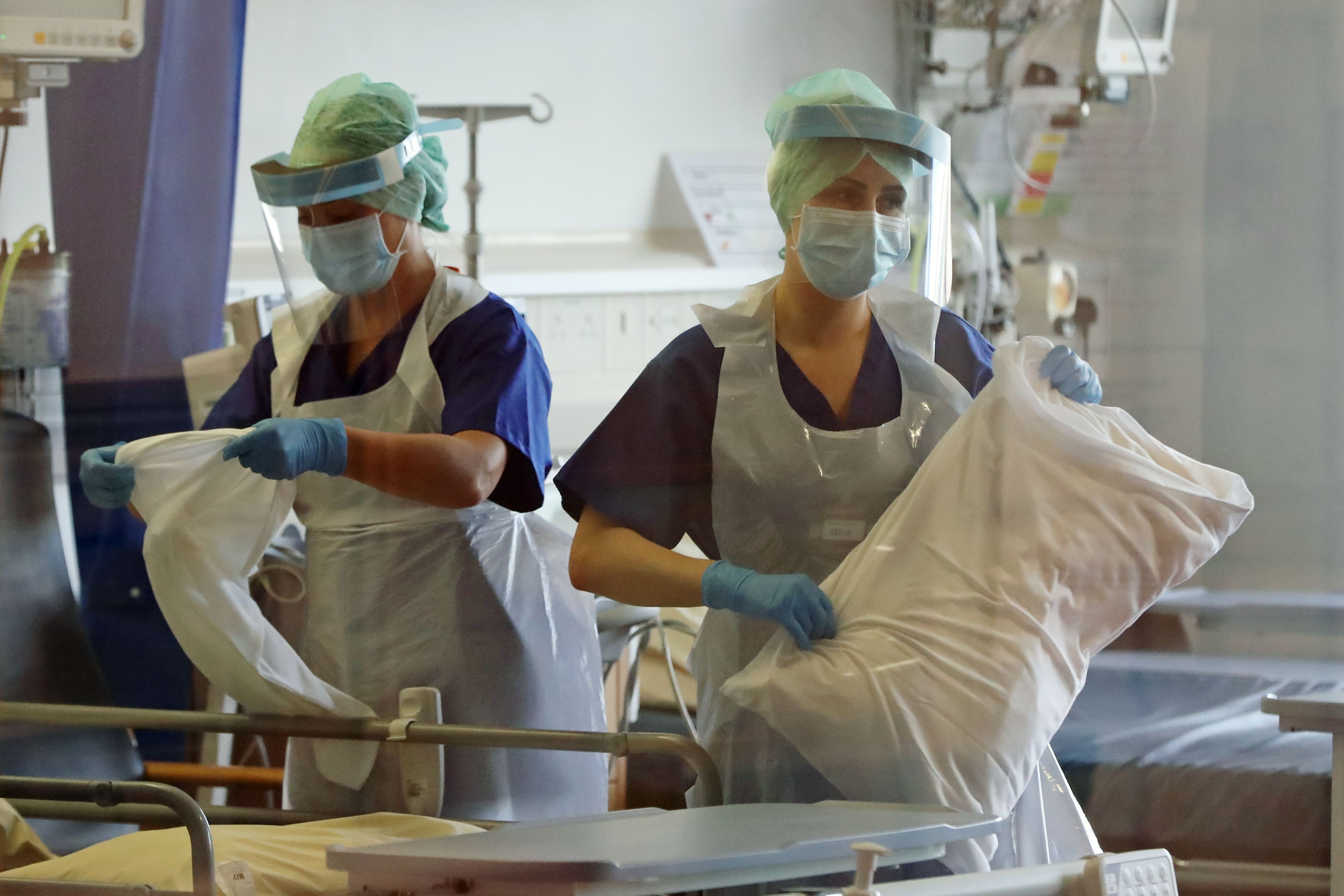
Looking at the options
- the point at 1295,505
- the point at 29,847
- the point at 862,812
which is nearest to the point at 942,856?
the point at 862,812

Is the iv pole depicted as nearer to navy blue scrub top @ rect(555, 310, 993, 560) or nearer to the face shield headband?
the face shield headband

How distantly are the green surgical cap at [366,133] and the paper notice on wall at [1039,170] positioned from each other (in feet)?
2.04

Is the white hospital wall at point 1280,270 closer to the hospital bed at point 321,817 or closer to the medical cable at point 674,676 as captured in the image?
the hospital bed at point 321,817

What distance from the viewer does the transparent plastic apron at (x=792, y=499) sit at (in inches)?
38.8

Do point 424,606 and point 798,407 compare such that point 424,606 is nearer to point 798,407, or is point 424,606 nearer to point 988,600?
point 798,407

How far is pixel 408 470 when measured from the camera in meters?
1.11

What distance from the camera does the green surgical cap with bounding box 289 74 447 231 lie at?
111 cm

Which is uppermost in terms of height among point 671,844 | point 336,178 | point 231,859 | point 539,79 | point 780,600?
point 539,79

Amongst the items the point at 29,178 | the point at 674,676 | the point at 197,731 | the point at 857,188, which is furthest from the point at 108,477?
the point at 857,188

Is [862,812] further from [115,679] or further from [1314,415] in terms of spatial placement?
[115,679]

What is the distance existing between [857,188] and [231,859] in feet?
2.50

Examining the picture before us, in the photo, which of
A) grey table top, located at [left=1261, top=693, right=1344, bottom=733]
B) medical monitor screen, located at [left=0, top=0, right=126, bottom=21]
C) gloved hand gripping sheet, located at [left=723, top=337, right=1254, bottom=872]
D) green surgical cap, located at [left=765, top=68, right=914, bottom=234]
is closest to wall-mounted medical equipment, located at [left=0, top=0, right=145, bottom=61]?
medical monitor screen, located at [left=0, top=0, right=126, bottom=21]

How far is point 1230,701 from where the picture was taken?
1.27 m

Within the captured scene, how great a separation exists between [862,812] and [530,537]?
1.70 ft
